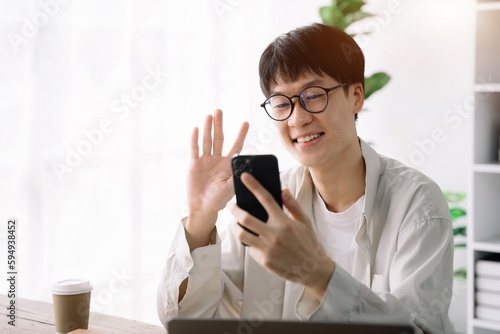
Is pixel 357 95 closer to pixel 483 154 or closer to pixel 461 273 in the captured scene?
pixel 483 154

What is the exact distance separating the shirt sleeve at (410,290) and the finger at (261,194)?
187mm

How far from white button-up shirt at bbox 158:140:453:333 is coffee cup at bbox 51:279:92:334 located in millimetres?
214

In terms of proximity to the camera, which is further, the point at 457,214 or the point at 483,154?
the point at 457,214

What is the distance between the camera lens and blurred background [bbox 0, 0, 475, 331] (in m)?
2.36

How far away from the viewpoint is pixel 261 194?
104 cm

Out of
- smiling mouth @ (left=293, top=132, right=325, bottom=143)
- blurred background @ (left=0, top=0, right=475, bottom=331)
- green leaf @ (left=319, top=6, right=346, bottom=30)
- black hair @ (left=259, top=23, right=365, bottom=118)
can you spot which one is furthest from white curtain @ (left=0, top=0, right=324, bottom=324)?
smiling mouth @ (left=293, top=132, right=325, bottom=143)

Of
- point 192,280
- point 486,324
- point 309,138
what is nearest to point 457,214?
point 486,324

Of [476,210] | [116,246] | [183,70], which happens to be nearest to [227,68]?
[183,70]

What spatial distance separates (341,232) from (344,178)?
0.51 ft

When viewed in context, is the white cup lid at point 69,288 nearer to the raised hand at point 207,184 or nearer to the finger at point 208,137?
the raised hand at point 207,184

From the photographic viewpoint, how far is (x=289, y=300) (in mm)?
1540

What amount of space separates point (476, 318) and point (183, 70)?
78.0 inches

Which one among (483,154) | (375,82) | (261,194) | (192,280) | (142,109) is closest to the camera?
(261,194)

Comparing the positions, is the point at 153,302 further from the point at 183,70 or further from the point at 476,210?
the point at 476,210
